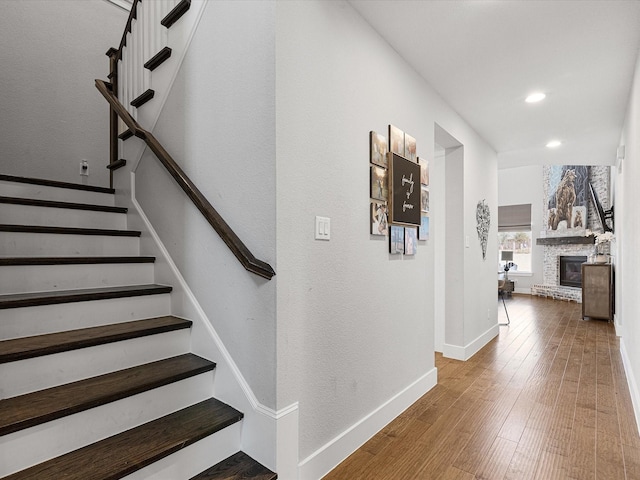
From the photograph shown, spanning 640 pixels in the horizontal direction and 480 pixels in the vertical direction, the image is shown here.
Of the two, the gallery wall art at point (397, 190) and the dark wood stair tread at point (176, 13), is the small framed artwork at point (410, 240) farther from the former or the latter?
the dark wood stair tread at point (176, 13)

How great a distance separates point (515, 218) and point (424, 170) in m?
8.31

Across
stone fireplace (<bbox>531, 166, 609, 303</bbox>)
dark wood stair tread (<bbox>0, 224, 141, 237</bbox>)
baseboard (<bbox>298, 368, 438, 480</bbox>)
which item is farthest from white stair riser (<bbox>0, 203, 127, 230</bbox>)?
stone fireplace (<bbox>531, 166, 609, 303</bbox>)

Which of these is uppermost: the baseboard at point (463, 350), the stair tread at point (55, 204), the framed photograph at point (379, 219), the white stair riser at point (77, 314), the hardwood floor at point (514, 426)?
the stair tread at point (55, 204)

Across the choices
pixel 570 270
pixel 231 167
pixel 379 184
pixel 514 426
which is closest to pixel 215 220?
pixel 231 167

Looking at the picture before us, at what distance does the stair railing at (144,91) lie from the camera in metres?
1.65

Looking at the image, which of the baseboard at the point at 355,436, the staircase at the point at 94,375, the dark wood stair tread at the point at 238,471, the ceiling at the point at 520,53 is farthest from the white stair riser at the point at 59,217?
the ceiling at the point at 520,53

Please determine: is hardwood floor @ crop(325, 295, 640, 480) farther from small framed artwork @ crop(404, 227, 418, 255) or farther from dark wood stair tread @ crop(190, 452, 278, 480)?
small framed artwork @ crop(404, 227, 418, 255)

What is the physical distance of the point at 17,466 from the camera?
49.5 inches

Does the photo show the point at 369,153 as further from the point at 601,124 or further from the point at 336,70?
the point at 601,124

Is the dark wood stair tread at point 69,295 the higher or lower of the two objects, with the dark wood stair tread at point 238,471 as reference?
higher

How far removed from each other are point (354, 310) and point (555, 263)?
9.04 meters

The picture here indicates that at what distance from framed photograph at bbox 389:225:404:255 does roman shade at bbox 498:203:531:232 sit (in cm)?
852

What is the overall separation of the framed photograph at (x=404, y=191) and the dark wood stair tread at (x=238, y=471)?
1.59 meters

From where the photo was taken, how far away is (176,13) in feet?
7.25
